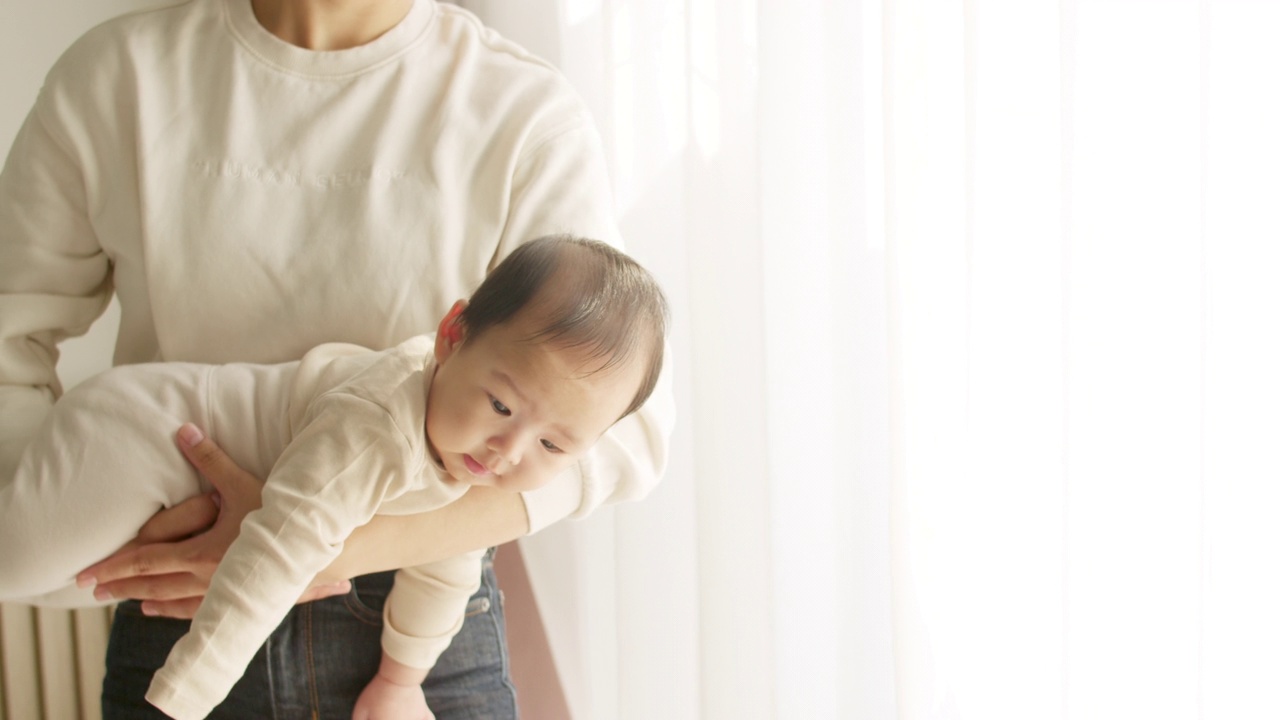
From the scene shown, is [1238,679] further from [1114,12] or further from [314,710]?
[314,710]

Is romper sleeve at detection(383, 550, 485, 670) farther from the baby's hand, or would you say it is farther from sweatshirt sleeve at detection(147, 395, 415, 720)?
sweatshirt sleeve at detection(147, 395, 415, 720)

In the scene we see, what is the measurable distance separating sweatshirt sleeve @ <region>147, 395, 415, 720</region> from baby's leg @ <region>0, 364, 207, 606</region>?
0.63 feet

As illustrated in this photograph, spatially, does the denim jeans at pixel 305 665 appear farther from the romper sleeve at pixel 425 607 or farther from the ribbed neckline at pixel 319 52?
the ribbed neckline at pixel 319 52

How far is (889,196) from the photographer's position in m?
1.12

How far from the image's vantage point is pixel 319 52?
1.31 meters

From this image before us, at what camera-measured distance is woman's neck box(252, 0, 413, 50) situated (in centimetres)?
130

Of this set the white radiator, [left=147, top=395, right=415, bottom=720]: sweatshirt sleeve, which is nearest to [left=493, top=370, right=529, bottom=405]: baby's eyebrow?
[left=147, top=395, right=415, bottom=720]: sweatshirt sleeve

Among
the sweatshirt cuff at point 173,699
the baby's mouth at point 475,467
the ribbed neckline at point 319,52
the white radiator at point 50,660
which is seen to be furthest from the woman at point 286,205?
the white radiator at point 50,660

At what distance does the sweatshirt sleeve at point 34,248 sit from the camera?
125 cm

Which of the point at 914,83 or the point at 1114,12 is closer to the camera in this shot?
the point at 1114,12

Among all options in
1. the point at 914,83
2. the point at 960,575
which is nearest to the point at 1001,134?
the point at 914,83

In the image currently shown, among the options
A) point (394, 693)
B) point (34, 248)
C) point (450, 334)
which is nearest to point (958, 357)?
point (450, 334)

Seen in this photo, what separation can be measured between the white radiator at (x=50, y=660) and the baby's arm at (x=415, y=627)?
61.3 inches

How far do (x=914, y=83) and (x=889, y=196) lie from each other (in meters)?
0.12
